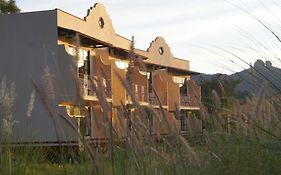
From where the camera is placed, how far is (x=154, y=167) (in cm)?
450

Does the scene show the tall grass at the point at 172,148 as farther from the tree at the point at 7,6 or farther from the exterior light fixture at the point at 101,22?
the tree at the point at 7,6

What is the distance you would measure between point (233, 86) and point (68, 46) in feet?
59.5

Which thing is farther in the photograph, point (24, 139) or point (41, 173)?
point (24, 139)

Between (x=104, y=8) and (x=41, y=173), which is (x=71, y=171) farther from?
(x=104, y=8)

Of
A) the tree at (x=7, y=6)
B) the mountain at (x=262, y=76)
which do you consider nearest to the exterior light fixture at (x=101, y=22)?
the tree at (x=7, y=6)

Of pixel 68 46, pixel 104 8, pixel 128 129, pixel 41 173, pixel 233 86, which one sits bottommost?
pixel 41 173

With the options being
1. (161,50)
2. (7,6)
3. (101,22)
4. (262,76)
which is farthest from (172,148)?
(161,50)

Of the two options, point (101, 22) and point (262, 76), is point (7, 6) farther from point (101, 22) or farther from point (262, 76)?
point (262, 76)

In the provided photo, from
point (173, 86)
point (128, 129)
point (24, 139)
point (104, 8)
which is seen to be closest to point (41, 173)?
point (24, 139)

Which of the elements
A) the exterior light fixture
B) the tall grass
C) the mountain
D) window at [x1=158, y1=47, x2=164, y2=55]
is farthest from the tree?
the mountain

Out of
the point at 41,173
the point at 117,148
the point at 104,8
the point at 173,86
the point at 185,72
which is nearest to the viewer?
the point at 117,148

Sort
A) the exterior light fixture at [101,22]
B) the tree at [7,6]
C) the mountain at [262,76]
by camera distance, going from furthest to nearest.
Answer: the tree at [7,6] → the exterior light fixture at [101,22] → the mountain at [262,76]

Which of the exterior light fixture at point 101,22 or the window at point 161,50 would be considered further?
the window at point 161,50

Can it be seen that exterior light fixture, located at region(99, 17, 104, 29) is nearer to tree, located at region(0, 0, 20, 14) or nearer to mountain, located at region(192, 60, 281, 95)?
tree, located at region(0, 0, 20, 14)
